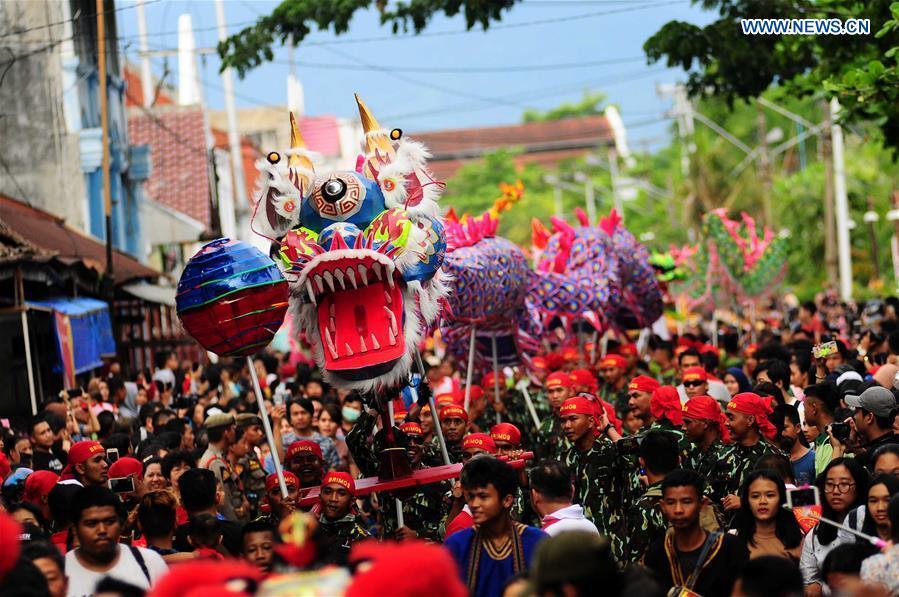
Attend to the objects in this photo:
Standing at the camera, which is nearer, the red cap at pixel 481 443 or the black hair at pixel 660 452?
the black hair at pixel 660 452

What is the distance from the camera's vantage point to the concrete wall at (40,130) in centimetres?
2616

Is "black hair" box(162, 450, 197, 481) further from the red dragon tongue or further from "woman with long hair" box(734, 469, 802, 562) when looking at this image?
"woman with long hair" box(734, 469, 802, 562)

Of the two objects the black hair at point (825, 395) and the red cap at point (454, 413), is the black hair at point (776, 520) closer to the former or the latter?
the black hair at point (825, 395)

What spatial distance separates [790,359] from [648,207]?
68709 millimetres

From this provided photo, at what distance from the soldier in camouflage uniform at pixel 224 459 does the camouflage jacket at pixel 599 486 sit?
269 cm

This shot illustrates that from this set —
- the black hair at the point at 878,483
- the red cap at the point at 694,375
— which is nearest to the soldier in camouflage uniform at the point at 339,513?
the black hair at the point at 878,483

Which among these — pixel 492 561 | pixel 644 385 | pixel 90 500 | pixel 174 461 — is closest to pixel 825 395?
pixel 644 385

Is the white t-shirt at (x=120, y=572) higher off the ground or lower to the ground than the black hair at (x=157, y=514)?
higher

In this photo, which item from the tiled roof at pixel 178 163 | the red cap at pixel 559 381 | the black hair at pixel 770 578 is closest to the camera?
the black hair at pixel 770 578

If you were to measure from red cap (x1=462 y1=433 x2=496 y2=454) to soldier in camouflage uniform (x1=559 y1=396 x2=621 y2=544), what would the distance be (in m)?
0.54

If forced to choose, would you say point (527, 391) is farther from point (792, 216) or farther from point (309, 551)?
point (792, 216)

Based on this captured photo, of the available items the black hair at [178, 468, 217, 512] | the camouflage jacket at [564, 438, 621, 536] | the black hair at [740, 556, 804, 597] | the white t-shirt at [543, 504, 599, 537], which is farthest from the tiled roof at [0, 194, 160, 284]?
the black hair at [740, 556, 804, 597]

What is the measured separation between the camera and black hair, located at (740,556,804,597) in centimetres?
537

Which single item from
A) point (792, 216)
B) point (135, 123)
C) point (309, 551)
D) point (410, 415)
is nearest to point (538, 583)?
point (309, 551)
